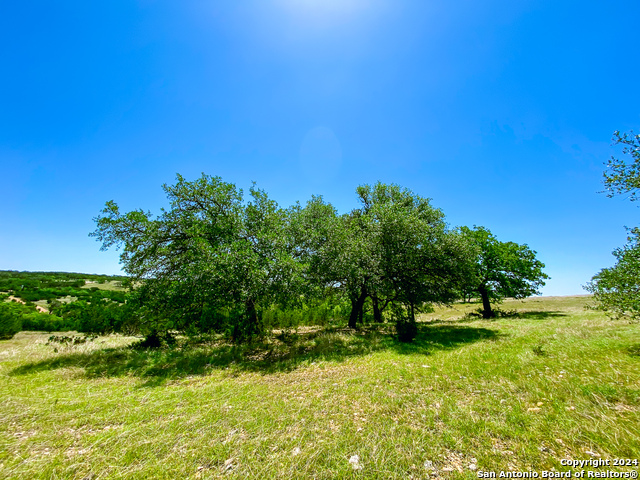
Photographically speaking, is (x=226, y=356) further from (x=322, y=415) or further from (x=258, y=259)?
(x=322, y=415)

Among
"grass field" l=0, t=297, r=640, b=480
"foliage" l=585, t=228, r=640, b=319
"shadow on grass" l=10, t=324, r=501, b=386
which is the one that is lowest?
"shadow on grass" l=10, t=324, r=501, b=386

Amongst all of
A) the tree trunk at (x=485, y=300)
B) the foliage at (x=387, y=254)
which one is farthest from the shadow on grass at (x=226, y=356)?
the tree trunk at (x=485, y=300)

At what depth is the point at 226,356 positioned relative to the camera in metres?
12.6

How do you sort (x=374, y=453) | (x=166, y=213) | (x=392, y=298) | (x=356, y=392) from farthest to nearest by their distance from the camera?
1. (x=392, y=298)
2. (x=166, y=213)
3. (x=356, y=392)
4. (x=374, y=453)

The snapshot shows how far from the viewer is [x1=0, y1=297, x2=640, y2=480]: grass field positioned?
166 inches

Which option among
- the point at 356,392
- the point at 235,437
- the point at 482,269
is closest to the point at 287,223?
the point at 356,392

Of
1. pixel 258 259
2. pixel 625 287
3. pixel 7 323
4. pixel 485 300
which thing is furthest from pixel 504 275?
pixel 7 323

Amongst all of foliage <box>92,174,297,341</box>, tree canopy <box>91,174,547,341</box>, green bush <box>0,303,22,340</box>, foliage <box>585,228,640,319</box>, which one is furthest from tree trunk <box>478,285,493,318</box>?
green bush <box>0,303,22,340</box>

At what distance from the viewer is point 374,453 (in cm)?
441

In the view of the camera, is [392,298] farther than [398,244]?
Yes

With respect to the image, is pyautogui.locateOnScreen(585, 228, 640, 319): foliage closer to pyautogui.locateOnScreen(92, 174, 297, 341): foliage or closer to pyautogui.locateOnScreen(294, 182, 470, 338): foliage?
pyautogui.locateOnScreen(294, 182, 470, 338): foliage

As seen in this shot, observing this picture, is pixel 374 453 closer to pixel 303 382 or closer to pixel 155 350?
pixel 303 382

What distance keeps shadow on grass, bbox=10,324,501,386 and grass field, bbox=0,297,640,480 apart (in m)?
0.15

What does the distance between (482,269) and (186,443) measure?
36.8m
